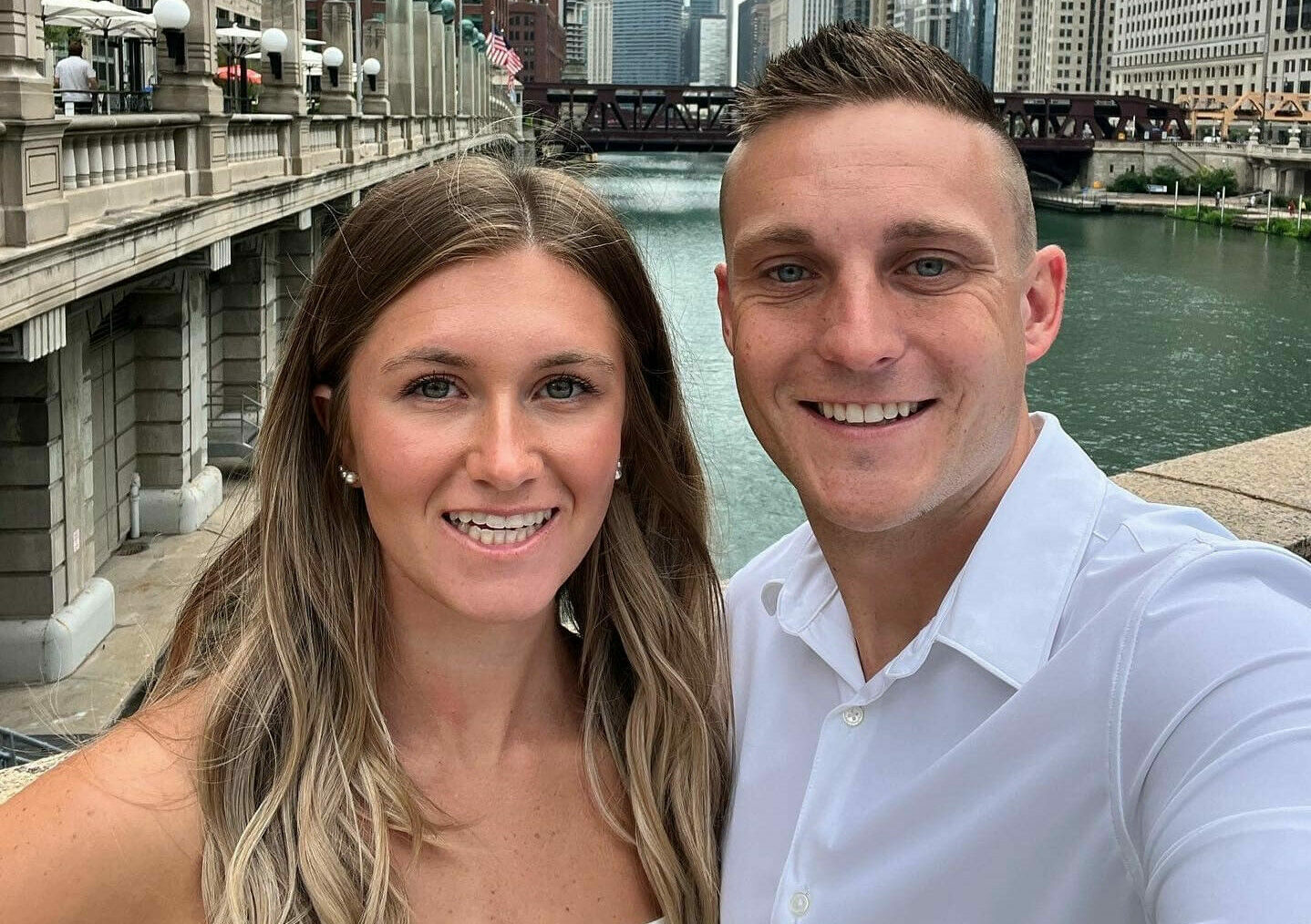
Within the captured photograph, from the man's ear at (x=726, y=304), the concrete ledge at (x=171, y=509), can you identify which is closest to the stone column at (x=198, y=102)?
the concrete ledge at (x=171, y=509)

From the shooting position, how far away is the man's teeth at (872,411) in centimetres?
274

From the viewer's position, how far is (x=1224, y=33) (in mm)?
163000

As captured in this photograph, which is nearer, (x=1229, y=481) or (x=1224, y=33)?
(x=1229, y=481)

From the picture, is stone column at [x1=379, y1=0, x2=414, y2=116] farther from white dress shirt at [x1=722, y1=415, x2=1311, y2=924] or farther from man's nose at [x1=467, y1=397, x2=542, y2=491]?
white dress shirt at [x1=722, y1=415, x2=1311, y2=924]

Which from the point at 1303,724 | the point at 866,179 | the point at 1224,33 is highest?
the point at 1224,33

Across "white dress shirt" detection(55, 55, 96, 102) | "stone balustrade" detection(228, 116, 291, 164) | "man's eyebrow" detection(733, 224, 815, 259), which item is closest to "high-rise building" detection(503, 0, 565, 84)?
"stone balustrade" detection(228, 116, 291, 164)

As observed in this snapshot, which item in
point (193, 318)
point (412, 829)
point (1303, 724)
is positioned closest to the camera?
point (1303, 724)

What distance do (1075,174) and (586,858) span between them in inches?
4742

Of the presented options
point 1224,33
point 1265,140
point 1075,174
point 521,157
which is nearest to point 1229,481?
point 521,157

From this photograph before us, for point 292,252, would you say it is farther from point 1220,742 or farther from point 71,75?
point 1220,742

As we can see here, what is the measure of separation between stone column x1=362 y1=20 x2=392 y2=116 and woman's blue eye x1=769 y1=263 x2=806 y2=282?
35.5 m

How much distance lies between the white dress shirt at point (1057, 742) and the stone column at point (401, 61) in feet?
136

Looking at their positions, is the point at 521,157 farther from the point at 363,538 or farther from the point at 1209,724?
the point at 1209,724

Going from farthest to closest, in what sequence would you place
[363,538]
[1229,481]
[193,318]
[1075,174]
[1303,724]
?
[1075,174] < [193,318] < [1229,481] < [363,538] < [1303,724]
